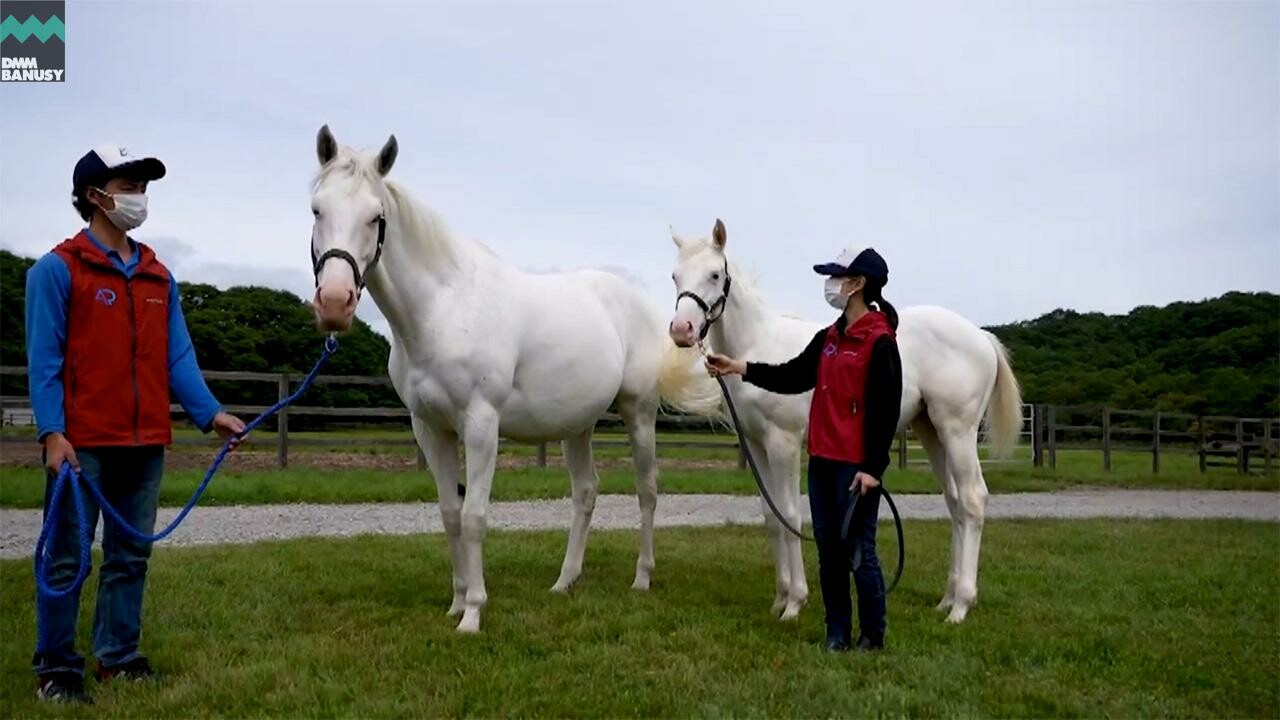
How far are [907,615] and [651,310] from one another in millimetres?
2814

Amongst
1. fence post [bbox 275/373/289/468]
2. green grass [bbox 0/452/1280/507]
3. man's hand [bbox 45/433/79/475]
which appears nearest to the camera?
man's hand [bbox 45/433/79/475]

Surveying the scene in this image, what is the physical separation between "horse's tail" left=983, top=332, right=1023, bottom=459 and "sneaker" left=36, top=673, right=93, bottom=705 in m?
5.55

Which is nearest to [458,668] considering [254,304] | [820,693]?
[820,693]

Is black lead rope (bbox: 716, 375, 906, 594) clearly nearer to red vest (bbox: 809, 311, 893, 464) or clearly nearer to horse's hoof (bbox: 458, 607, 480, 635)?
red vest (bbox: 809, 311, 893, 464)

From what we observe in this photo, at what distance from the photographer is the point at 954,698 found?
12.4 feet

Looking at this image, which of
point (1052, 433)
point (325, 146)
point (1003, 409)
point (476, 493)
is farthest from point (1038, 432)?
point (325, 146)

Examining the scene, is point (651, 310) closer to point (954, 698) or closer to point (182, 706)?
point (954, 698)

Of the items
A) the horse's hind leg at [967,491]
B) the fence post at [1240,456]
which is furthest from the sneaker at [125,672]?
the fence post at [1240,456]

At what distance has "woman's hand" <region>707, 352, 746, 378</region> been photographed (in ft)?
16.3

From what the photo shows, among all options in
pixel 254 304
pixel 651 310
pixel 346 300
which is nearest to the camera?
pixel 346 300

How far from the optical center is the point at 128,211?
3764 millimetres

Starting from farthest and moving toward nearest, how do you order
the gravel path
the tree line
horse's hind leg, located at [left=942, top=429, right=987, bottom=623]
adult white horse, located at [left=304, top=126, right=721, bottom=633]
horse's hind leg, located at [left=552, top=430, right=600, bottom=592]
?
1. the tree line
2. the gravel path
3. horse's hind leg, located at [left=552, top=430, right=600, bottom=592]
4. horse's hind leg, located at [left=942, top=429, right=987, bottom=623]
5. adult white horse, located at [left=304, top=126, right=721, bottom=633]

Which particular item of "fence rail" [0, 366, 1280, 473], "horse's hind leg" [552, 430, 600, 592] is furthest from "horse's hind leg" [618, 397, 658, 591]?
"fence rail" [0, 366, 1280, 473]

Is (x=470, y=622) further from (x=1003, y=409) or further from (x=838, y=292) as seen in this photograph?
(x=1003, y=409)
